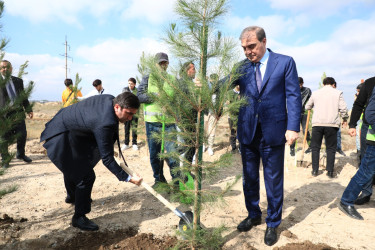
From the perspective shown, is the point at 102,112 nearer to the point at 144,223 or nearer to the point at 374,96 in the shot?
the point at 144,223

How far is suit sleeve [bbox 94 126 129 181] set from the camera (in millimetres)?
2586

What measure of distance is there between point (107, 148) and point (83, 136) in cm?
48

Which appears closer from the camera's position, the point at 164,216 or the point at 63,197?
Answer: the point at 164,216

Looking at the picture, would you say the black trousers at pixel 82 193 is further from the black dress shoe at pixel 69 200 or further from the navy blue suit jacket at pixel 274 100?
the navy blue suit jacket at pixel 274 100

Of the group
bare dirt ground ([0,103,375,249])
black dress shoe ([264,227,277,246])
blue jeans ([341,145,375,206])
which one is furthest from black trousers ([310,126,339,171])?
black dress shoe ([264,227,277,246])

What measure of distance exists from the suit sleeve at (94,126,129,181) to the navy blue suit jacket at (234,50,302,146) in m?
1.42

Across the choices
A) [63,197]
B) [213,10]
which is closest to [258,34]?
[213,10]

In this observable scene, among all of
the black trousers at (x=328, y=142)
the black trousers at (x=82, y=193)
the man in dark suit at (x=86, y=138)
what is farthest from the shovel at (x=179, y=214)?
the black trousers at (x=328, y=142)

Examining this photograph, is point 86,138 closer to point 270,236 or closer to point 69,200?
point 69,200

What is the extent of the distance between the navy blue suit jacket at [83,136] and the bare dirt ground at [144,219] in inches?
29.5

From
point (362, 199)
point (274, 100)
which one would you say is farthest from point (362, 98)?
point (274, 100)

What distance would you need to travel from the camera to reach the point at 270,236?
2.80 meters

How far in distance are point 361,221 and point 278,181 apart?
1569 millimetres

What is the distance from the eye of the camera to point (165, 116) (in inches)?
96.4
